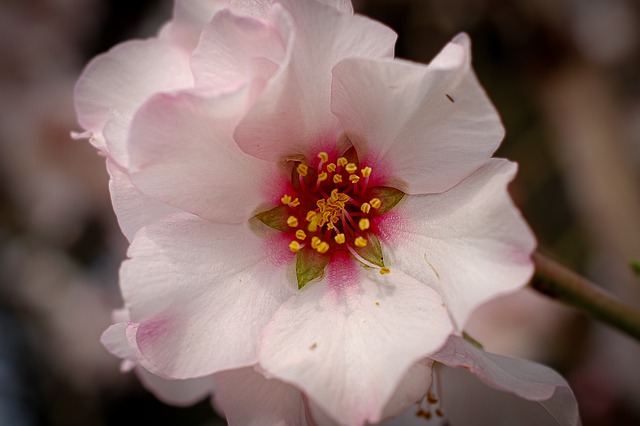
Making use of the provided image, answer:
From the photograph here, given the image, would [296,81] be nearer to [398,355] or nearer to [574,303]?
[398,355]

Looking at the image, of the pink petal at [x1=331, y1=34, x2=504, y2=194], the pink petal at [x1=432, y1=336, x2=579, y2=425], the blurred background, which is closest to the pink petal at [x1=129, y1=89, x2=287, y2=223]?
the pink petal at [x1=331, y1=34, x2=504, y2=194]

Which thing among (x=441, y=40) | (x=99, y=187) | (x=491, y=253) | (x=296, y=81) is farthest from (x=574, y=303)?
(x=99, y=187)

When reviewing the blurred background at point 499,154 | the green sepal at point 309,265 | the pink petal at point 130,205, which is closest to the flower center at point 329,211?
the green sepal at point 309,265

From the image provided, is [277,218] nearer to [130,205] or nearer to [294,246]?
[294,246]

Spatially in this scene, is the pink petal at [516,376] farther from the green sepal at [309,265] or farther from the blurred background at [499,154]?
the blurred background at [499,154]

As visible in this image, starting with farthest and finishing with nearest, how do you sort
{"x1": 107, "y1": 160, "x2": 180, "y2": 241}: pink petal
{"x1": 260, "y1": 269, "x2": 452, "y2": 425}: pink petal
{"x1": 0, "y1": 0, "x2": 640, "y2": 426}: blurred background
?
{"x1": 0, "y1": 0, "x2": 640, "y2": 426}: blurred background, {"x1": 107, "y1": 160, "x2": 180, "y2": 241}: pink petal, {"x1": 260, "y1": 269, "x2": 452, "y2": 425}: pink petal

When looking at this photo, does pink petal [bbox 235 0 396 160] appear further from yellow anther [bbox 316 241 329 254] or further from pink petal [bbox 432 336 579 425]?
pink petal [bbox 432 336 579 425]
